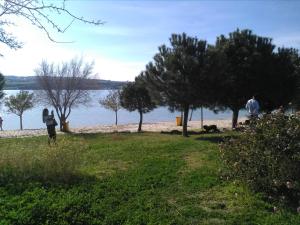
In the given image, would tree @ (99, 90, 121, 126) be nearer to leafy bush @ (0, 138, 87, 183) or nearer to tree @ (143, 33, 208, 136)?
tree @ (143, 33, 208, 136)

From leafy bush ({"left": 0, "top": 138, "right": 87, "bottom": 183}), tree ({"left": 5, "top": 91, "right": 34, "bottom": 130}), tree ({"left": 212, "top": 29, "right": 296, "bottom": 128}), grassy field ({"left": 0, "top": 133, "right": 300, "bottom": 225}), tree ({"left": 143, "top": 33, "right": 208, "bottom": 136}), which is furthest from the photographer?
tree ({"left": 5, "top": 91, "right": 34, "bottom": 130})

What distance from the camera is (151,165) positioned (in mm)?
11438

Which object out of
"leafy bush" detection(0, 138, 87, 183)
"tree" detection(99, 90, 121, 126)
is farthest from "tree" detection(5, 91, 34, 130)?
"leafy bush" detection(0, 138, 87, 183)

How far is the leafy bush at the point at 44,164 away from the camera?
9.41m

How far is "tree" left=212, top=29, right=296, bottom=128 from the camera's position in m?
28.0

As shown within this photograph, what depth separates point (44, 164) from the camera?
9719mm

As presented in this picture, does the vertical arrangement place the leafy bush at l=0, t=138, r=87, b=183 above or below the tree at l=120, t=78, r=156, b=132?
below

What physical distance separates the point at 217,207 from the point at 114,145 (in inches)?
369

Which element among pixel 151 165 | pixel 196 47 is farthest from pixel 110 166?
pixel 196 47

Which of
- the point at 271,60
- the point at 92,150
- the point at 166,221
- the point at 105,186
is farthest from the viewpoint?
the point at 271,60

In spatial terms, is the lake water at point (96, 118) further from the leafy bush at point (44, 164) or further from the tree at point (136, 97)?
the leafy bush at point (44, 164)

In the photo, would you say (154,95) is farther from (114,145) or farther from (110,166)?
(110,166)

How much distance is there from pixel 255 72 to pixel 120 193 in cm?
2133

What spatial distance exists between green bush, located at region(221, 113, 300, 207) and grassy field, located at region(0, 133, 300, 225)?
0.33 meters
